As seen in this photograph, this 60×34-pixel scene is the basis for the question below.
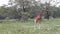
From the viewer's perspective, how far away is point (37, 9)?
43219mm

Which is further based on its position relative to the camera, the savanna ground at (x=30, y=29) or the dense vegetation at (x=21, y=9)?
the dense vegetation at (x=21, y=9)

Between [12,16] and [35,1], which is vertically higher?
[35,1]

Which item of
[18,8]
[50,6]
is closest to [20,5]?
[18,8]

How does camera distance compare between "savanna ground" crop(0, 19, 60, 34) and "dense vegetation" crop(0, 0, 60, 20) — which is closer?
"savanna ground" crop(0, 19, 60, 34)

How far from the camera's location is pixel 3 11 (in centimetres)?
4497

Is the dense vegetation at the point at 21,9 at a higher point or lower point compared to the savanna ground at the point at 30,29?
lower

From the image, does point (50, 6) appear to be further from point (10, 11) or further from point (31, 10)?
point (10, 11)

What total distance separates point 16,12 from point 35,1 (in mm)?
4348

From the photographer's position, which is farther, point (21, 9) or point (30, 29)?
point (21, 9)

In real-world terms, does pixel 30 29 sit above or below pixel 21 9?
above

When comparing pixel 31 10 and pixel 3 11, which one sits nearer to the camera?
pixel 31 10

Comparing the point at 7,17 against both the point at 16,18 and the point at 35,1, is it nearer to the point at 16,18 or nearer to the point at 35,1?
the point at 16,18

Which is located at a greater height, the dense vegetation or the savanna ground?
the savanna ground

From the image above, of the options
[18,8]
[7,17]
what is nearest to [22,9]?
[18,8]
